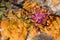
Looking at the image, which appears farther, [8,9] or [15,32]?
[8,9]

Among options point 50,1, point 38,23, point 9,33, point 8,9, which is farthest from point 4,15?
point 50,1

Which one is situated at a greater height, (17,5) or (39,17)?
(17,5)

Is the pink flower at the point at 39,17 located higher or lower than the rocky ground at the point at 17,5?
lower

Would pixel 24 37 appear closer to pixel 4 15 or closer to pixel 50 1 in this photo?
pixel 4 15

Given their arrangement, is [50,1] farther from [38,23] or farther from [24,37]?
[24,37]

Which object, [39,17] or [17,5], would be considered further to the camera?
[17,5]

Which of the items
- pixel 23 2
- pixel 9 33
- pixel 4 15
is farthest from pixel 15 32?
pixel 23 2

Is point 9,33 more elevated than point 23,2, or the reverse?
point 23,2

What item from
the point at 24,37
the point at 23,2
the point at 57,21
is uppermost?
the point at 23,2

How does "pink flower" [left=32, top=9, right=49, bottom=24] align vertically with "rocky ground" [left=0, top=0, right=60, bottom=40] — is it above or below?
below
